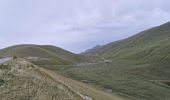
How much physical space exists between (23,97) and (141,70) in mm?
104870

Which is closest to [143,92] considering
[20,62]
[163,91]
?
[163,91]

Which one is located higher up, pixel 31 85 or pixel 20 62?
pixel 20 62

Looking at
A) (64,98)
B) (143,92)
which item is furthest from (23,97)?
(143,92)

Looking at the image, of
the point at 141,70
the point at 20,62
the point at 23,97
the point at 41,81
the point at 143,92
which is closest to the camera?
the point at 23,97

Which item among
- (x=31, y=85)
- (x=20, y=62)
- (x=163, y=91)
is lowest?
(x=163, y=91)

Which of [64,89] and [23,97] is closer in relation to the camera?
[23,97]

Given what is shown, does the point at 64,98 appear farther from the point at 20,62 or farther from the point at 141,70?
the point at 141,70

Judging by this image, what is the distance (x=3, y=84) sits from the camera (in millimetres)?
22891

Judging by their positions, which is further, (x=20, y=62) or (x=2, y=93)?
(x=20, y=62)

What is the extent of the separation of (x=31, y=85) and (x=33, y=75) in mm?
1662

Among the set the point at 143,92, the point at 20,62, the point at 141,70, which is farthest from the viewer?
the point at 141,70

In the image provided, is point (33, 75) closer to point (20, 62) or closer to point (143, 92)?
point (20, 62)

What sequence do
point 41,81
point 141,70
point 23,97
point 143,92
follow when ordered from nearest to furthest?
point 23,97
point 41,81
point 143,92
point 141,70

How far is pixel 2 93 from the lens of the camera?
21859 mm
